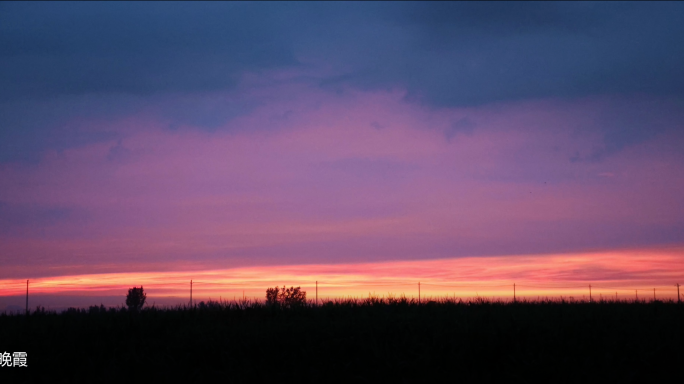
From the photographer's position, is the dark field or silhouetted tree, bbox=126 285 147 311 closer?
the dark field

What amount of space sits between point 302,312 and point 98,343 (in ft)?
18.5

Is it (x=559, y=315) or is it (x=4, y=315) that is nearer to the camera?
(x=559, y=315)

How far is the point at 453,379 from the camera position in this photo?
11.2 metres

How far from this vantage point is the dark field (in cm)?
1152

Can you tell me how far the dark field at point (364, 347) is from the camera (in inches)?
453

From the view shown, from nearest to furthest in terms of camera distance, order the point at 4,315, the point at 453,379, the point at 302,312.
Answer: the point at 453,379 < the point at 302,312 < the point at 4,315

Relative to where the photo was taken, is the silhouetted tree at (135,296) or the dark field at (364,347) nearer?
the dark field at (364,347)

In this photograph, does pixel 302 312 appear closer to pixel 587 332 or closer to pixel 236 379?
pixel 236 379

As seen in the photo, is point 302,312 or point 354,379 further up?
point 302,312

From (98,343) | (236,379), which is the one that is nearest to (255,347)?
(236,379)

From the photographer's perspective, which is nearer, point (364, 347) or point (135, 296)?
point (364, 347)

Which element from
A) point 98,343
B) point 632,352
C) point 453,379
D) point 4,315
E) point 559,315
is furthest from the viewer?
point 4,315

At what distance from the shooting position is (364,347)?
1260 cm

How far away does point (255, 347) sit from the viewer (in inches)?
522
